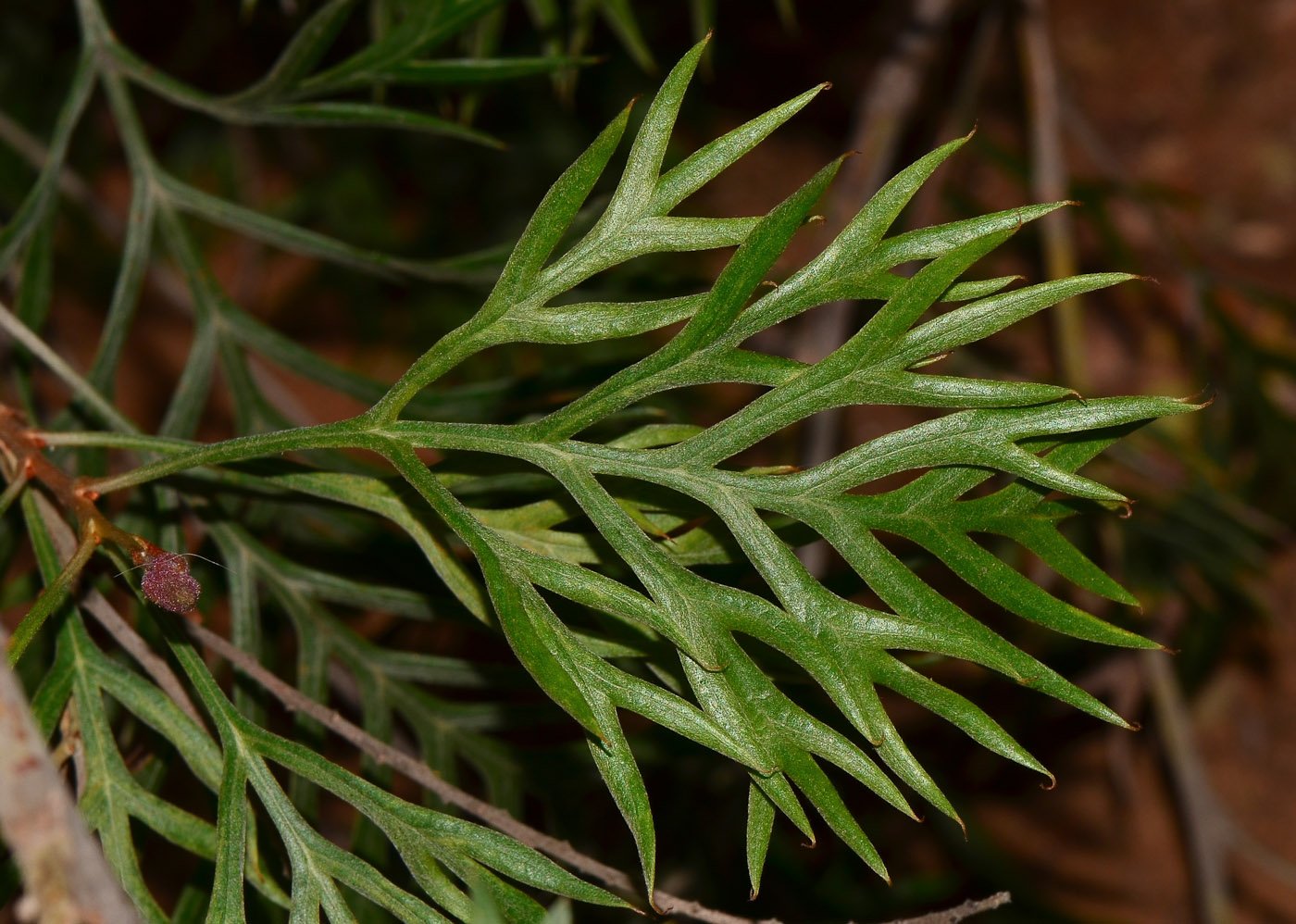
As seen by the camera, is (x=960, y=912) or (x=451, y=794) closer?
(x=960, y=912)

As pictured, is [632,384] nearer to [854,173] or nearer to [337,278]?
[854,173]

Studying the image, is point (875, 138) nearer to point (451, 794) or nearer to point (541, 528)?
point (541, 528)

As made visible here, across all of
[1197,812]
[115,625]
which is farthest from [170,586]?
[1197,812]

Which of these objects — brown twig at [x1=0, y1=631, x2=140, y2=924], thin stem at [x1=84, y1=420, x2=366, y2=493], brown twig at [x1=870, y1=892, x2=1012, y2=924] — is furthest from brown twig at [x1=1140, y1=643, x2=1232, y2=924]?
brown twig at [x1=0, y1=631, x2=140, y2=924]

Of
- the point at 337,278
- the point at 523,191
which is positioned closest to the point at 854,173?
the point at 523,191

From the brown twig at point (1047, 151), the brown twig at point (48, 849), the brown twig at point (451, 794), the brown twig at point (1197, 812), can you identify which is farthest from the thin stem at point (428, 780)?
the brown twig at point (1197, 812)

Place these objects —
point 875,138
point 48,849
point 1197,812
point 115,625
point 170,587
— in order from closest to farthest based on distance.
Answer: point 48,849
point 170,587
point 115,625
point 875,138
point 1197,812

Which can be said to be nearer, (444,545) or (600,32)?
(444,545)

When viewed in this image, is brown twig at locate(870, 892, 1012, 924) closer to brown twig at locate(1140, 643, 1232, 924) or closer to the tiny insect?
the tiny insect
